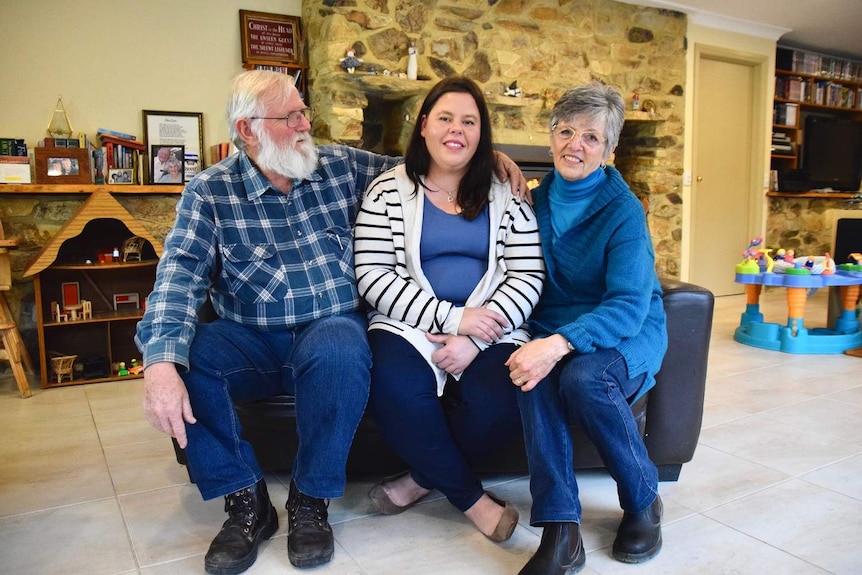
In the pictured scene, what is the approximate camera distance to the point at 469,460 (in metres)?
1.72

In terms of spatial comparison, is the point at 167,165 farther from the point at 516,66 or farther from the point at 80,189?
the point at 516,66

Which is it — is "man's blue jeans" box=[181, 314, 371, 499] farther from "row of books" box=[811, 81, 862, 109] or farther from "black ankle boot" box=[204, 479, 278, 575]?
"row of books" box=[811, 81, 862, 109]

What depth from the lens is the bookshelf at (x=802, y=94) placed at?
5852 mm

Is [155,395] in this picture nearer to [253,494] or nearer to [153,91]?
[253,494]

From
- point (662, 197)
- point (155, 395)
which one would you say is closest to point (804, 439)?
point (155, 395)

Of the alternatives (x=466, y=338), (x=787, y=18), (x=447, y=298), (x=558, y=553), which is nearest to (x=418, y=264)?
(x=447, y=298)

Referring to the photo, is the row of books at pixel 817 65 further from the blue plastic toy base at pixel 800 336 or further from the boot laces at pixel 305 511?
the boot laces at pixel 305 511

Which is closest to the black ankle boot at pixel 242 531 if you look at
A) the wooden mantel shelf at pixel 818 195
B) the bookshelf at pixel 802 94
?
the wooden mantel shelf at pixel 818 195

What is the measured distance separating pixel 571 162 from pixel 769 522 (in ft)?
3.38

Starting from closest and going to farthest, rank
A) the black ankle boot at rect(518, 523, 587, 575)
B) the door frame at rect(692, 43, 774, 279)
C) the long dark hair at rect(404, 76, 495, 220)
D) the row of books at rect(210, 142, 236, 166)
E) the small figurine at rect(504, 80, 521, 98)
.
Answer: the black ankle boot at rect(518, 523, 587, 575), the long dark hair at rect(404, 76, 495, 220), the row of books at rect(210, 142, 236, 166), the small figurine at rect(504, 80, 521, 98), the door frame at rect(692, 43, 774, 279)

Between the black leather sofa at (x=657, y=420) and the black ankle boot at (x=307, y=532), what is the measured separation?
288mm

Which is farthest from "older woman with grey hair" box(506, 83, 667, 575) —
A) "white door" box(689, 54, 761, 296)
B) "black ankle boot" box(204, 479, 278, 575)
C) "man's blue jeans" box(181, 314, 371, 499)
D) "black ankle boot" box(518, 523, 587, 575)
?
"white door" box(689, 54, 761, 296)

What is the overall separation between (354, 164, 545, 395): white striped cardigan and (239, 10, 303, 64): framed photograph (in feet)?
7.68

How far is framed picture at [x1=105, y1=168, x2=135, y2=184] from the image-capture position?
11.1 feet
